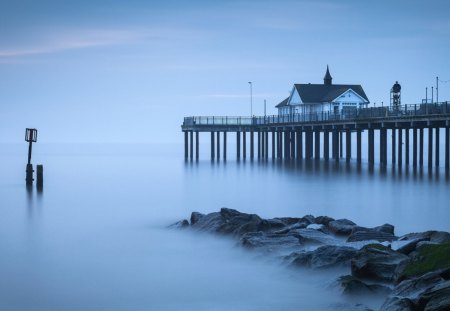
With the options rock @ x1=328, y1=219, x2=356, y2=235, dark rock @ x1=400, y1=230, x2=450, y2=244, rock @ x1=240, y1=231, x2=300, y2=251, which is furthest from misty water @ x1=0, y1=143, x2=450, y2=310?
rock @ x1=328, y1=219, x2=356, y2=235

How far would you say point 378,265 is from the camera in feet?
39.9

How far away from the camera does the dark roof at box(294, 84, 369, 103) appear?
5810 cm

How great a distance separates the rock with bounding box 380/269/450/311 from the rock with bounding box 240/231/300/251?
4.75 meters

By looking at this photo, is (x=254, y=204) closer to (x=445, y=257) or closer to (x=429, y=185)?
(x=429, y=185)

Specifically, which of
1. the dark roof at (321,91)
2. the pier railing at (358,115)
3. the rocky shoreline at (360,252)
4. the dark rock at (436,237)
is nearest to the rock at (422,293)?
the rocky shoreline at (360,252)

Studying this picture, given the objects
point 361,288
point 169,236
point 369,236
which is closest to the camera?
point 361,288

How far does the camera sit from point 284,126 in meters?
58.1

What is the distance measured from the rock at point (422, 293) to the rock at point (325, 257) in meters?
2.73

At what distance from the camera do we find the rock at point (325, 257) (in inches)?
531

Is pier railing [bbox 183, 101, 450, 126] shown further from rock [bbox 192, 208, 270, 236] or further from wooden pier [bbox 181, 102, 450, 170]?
rock [bbox 192, 208, 270, 236]

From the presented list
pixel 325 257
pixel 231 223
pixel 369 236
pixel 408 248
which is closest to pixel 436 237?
pixel 408 248

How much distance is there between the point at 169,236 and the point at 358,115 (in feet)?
97.4

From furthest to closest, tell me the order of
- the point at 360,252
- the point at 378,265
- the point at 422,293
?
the point at 360,252
the point at 378,265
the point at 422,293

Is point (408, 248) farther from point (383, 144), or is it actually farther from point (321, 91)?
point (321, 91)
